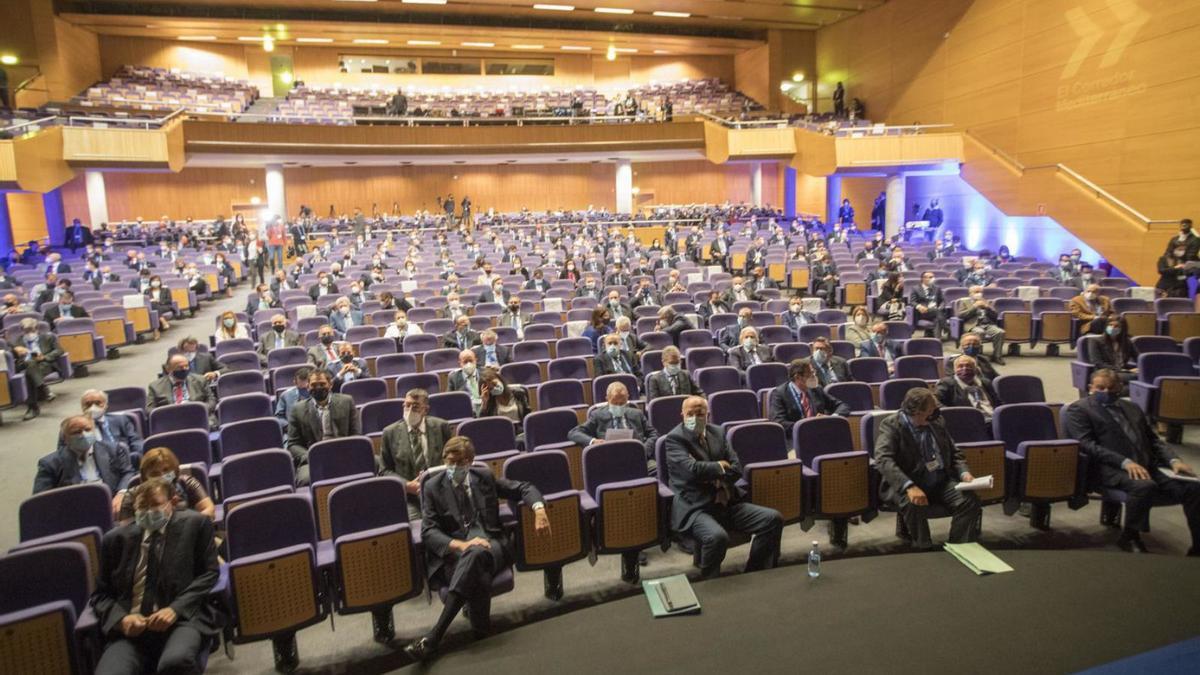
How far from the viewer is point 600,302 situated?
1125 cm

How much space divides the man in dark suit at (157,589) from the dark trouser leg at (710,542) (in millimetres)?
2561

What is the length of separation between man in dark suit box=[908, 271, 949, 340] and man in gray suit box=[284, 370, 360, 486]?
814cm

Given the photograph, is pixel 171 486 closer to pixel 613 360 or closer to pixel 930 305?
pixel 613 360

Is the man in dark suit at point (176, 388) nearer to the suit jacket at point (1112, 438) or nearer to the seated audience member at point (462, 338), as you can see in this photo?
the seated audience member at point (462, 338)

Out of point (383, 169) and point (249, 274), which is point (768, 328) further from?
point (383, 169)

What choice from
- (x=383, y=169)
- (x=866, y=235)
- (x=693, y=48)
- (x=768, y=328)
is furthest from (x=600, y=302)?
(x=693, y=48)

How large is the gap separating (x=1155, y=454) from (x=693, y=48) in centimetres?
2917

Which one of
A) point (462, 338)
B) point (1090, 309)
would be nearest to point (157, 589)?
point (462, 338)

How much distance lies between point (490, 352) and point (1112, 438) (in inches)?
216

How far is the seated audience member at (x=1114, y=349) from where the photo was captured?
7273 mm

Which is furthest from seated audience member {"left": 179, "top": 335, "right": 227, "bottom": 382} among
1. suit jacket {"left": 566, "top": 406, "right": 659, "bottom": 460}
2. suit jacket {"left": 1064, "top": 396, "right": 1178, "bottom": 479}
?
suit jacket {"left": 1064, "top": 396, "right": 1178, "bottom": 479}

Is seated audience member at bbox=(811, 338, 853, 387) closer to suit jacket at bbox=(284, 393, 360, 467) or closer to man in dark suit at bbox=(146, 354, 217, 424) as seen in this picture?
suit jacket at bbox=(284, 393, 360, 467)

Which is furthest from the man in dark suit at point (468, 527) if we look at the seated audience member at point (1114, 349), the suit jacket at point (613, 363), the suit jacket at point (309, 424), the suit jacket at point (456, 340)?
the seated audience member at point (1114, 349)

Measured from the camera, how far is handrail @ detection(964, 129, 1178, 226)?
1339cm
